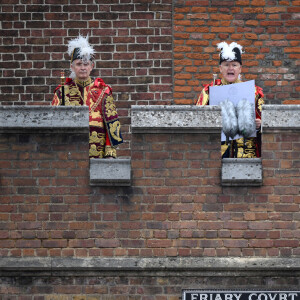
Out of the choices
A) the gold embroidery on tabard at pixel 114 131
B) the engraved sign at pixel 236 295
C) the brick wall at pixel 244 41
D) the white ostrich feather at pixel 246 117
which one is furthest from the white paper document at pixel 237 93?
the brick wall at pixel 244 41

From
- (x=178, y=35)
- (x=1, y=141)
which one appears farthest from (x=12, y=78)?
(x=1, y=141)

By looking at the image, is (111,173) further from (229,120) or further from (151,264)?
(229,120)

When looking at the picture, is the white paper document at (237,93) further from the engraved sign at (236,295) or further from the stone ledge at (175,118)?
the engraved sign at (236,295)

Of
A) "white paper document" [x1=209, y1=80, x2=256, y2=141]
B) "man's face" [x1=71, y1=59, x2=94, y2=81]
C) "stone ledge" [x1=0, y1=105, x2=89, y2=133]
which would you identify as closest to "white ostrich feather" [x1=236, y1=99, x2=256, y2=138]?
"white paper document" [x1=209, y1=80, x2=256, y2=141]

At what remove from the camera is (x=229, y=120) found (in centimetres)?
848

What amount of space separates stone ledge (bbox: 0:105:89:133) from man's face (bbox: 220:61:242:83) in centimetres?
154

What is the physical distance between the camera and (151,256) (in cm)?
829

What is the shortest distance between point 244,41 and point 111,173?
362 cm

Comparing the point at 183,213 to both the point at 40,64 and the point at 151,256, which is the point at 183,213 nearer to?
the point at 151,256

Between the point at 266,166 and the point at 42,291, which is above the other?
the point at 266,166

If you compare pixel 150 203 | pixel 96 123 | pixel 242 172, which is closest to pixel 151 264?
pixel 150 203

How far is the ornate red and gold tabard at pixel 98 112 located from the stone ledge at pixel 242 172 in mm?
1135

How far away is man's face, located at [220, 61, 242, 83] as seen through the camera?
29.3ft

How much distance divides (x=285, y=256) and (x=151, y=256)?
1.24 metres
